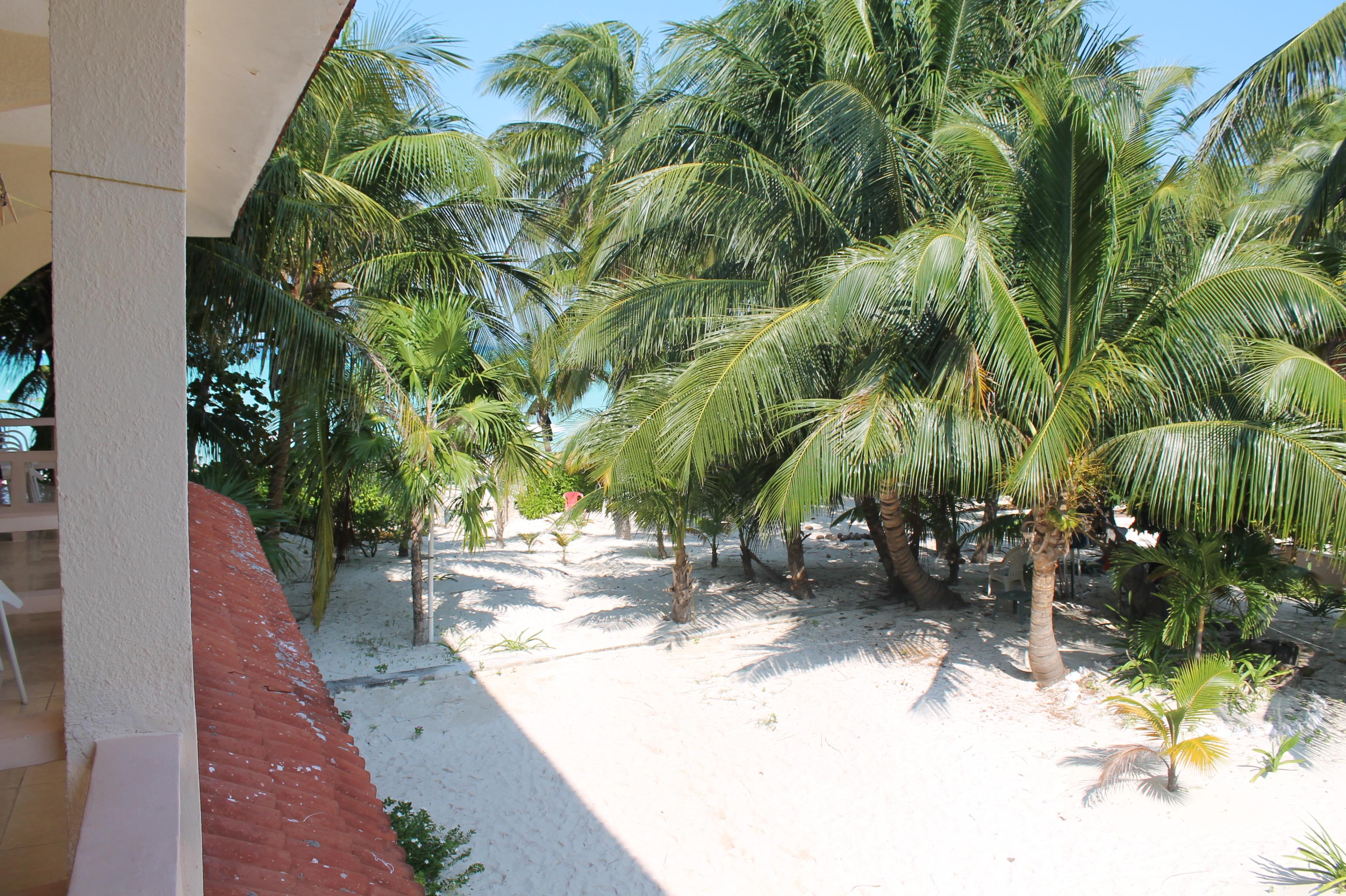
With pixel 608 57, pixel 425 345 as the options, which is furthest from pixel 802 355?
pixel 608 57

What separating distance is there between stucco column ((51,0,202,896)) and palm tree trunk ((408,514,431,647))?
314 inches

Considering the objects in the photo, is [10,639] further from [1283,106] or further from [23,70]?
[1283,106]

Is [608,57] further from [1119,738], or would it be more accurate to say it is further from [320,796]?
[320,796]

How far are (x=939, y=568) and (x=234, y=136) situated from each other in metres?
12.8

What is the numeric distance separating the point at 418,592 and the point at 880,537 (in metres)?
6.59

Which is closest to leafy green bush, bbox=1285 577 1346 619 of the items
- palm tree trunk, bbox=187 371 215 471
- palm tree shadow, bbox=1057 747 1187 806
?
palm tree shadow, bbox=1057 747 1187 806

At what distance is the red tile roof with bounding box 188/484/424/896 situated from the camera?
184cm

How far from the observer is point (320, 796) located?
2.36 m

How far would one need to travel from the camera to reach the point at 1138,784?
588cm

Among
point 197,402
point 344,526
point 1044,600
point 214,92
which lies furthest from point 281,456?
point 1044,600

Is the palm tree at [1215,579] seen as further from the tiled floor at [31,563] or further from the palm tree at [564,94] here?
the palm tree at [564,94]

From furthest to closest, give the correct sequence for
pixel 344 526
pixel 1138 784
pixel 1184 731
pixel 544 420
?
1. pixel 544 420
2. pixel 344 526
3. pixel 1184 731
4. pixel 1138 784

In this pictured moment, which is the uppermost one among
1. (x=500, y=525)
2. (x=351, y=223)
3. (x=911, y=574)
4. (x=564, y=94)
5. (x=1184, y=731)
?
(x=564, y=94)

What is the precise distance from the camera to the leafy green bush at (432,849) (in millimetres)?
4879
